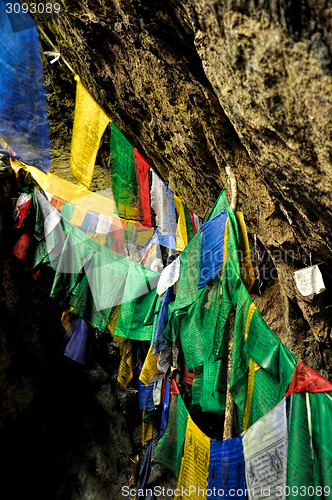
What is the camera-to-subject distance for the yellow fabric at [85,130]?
3686mm

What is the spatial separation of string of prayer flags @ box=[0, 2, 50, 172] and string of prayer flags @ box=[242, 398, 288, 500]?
5.58 meters

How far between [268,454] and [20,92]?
593 cm

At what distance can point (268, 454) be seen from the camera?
173 cm

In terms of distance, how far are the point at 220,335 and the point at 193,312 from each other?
562mm

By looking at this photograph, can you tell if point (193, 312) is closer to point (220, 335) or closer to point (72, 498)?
point (220, 335)

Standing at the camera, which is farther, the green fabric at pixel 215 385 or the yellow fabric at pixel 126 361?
the yellow fabric at pixel 126 361

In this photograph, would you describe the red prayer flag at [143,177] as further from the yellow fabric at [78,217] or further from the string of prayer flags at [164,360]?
the yellow fabric at [78,217]

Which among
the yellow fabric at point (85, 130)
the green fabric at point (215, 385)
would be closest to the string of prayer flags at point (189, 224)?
the yellow fabric at point (85, 130)

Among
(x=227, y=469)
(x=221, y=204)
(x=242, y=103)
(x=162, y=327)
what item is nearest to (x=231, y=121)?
(x=242, y=103)

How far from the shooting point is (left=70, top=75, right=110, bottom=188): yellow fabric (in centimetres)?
369

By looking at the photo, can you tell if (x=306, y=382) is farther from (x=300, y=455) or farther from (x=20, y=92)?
(x=20, y=92)

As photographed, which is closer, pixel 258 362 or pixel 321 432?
pixel 321 432

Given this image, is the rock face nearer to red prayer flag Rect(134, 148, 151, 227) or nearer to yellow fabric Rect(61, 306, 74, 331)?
red prayer flag Rect(134, 148, 151, 227)

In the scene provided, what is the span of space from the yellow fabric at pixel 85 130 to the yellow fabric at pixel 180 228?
1.28 meters
